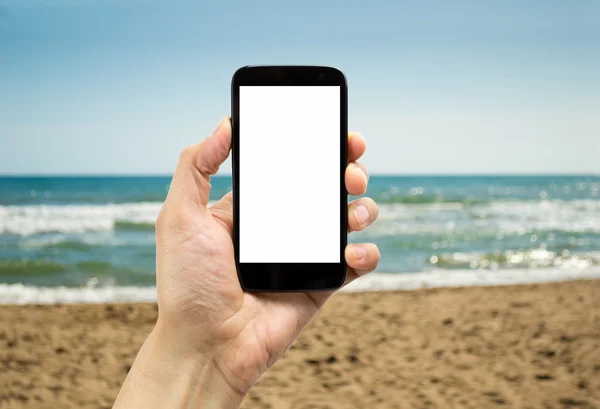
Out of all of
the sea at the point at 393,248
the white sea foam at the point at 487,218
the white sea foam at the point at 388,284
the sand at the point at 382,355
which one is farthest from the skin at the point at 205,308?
the white sea foam at the point at 487,218

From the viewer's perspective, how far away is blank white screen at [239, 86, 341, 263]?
1.94 meters

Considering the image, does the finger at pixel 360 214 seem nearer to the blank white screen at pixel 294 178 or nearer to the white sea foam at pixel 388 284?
the blank white screen at pixel 294 178

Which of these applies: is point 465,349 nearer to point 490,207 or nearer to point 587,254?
point 587,254

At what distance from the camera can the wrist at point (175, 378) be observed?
1.77 m

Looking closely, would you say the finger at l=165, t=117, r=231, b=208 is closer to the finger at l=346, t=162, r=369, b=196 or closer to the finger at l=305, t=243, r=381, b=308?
the finger at l=346, t=162, r=369, b=196

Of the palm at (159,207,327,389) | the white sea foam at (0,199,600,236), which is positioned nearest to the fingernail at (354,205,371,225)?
the palm at (159,207,327,389)

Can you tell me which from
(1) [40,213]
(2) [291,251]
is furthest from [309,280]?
(1) [40,213]

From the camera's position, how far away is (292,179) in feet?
6.40

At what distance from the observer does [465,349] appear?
5410mm

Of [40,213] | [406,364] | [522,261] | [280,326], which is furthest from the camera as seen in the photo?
[40,213]

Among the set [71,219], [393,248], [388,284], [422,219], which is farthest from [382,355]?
[71,219]

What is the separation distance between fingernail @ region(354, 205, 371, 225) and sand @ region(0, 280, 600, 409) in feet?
8.95

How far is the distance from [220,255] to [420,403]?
2.99m

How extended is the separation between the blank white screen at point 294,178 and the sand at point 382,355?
2.66 m
